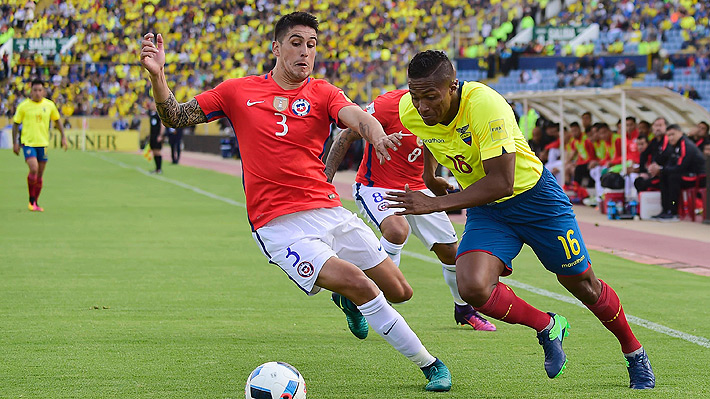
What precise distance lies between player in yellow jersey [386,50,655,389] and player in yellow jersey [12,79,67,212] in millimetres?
12286

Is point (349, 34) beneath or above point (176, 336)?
above

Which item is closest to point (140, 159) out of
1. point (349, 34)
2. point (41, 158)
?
point (349, 34)

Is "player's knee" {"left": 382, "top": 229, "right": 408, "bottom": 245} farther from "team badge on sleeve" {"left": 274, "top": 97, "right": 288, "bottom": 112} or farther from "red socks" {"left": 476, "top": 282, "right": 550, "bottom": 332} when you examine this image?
"red socks" {"left": 476, "top": 282, "right": 550, "bottom": 332}

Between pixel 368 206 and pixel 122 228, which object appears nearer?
pixel 368 206

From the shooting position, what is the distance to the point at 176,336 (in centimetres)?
657

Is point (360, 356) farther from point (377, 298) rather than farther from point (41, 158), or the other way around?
point (41, 158)

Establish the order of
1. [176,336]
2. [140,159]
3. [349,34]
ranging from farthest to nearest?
[349,34], [140,159], [176,336]

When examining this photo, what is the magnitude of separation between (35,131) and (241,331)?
10.8m

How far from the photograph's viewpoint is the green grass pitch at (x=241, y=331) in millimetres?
5242

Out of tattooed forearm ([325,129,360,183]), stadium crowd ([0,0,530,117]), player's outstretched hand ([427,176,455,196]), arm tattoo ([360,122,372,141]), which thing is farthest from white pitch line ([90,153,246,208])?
stadium crowd ([0,0,530,117])

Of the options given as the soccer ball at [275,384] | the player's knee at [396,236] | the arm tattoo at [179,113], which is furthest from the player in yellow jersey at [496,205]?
the player's knee at [396,236]

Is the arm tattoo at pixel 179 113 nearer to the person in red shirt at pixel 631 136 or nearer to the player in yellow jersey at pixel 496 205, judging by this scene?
the player in yellow jersey at pixel 496 205

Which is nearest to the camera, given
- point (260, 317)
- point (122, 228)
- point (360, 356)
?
point (360, 356)

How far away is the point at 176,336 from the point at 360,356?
1363 mm
